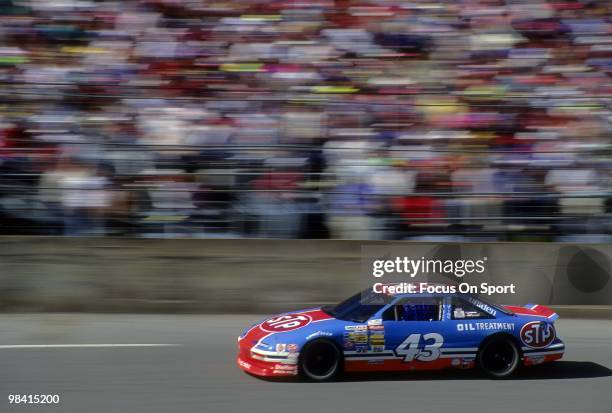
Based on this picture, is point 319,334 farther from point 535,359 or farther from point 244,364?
point 535,359

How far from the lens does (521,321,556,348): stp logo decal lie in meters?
8.02

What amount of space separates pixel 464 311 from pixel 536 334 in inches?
28.8

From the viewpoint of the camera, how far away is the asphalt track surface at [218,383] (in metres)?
7.13

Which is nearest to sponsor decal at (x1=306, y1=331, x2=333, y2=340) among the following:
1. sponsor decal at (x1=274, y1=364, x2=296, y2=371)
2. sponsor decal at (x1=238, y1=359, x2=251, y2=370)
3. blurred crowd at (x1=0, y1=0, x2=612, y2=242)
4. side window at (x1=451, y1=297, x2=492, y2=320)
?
sponsor decal at (x1=274, y1=364, x2=296, y2=371)

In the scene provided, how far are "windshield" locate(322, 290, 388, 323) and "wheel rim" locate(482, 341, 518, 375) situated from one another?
1101 mm

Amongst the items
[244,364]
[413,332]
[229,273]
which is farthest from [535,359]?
[229,273]

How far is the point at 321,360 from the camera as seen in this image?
777 cm

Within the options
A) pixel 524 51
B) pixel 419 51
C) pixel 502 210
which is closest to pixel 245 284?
pixel 502 210

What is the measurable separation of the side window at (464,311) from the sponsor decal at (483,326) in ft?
0.25

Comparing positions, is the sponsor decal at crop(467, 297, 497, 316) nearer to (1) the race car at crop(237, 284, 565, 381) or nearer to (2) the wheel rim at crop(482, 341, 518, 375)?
(1) the race car at crop(237, 284, 565, 381)

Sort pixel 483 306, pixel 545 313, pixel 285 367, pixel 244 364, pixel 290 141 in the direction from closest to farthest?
pixel 285 367 → pixel 244 364 → pixel 483 306 → pixel 545 313 → pixel 290 141

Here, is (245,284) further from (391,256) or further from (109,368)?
(109,368)

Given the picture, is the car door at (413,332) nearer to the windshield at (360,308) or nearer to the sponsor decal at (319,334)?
the windshield at (360,308)

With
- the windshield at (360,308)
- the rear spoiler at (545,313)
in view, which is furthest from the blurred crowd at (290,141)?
the windshield at (360,308)
